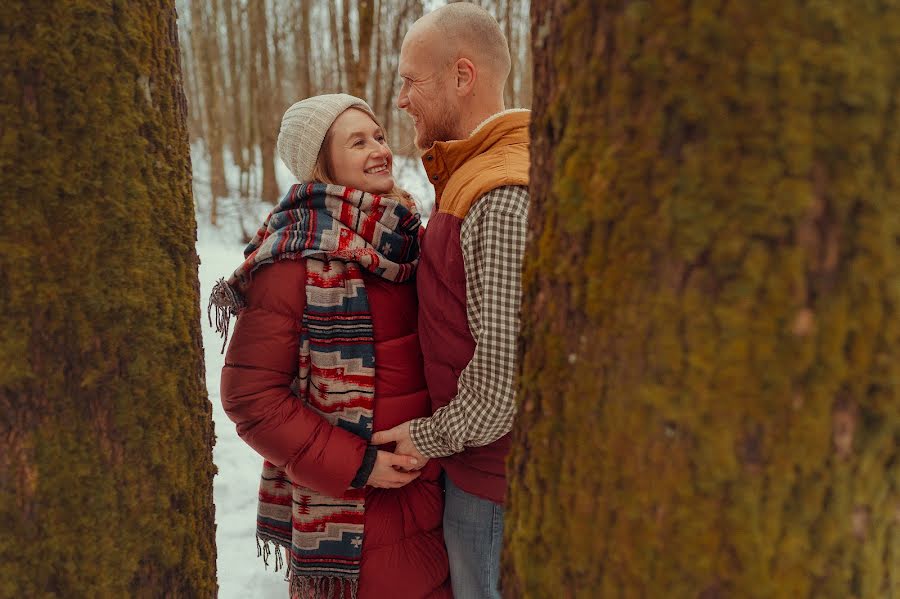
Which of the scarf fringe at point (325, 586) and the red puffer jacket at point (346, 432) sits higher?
the red puffer jacket at point (346, 432)

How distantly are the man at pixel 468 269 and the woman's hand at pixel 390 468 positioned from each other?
0.03m

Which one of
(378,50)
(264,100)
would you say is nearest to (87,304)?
(378,50)

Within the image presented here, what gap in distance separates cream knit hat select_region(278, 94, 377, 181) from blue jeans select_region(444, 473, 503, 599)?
1156 millimetres

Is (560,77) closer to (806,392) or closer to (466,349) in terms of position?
(806,392)

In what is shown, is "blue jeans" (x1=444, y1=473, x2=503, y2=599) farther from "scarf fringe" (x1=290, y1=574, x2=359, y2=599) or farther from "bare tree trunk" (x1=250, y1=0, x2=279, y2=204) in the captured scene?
"bare tree trunk" (x1=250, y1=0, x2=279, y2=204)

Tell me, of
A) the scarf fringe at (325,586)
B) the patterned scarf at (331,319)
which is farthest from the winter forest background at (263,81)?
the patterned scarf at (331,319)

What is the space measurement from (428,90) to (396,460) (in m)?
1.19

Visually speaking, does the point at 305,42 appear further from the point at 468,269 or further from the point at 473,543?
the point at 473,543

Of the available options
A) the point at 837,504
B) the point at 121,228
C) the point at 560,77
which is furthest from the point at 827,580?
the point at 121,228

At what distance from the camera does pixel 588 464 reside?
0.91 m

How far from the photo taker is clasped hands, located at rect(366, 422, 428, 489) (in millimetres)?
1810

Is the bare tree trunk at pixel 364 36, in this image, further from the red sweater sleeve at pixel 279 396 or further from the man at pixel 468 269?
the red sweater sleeve at pixel 279 396

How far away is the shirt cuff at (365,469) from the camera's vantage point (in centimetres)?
180

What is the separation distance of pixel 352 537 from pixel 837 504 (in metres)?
1.42
